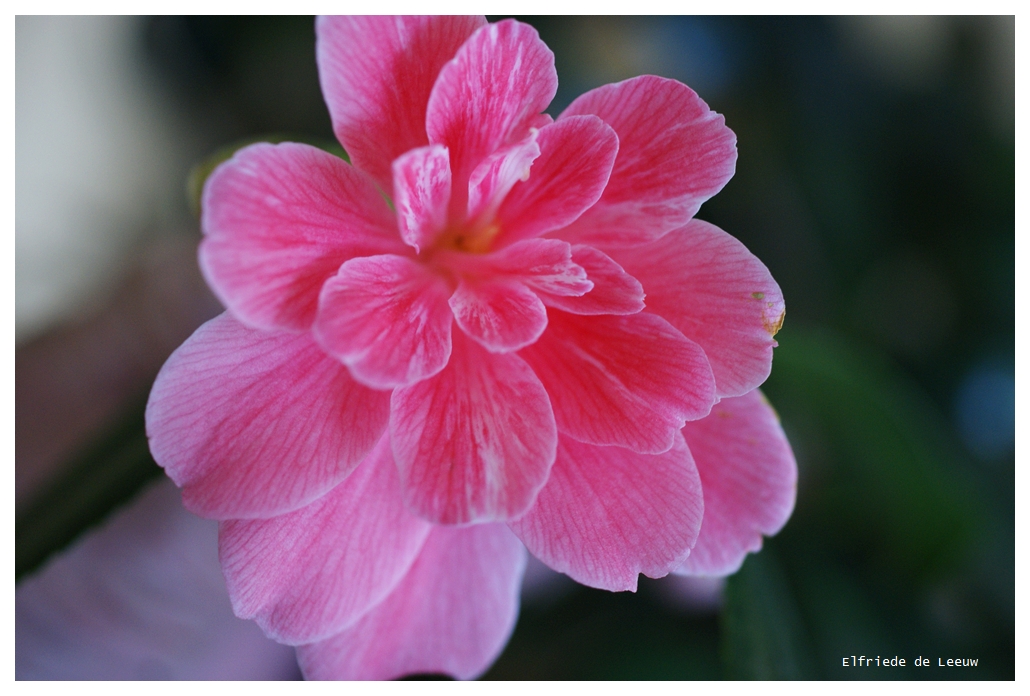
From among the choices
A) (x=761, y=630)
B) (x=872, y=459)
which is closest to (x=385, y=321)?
(x=761, y=630)

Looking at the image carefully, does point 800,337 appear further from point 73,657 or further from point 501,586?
point 73,657

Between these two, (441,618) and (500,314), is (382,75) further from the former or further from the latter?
(441,618)

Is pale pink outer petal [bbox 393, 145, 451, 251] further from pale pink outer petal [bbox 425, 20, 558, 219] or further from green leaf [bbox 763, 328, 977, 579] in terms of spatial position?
green leaf [bbox 763, 328, 977, 579]

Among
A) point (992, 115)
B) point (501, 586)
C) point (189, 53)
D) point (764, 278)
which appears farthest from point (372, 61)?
point (992, 115)

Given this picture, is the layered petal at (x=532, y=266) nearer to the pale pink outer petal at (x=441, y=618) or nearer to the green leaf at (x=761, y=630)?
the pale pink outer petal at (x=441, y=618)

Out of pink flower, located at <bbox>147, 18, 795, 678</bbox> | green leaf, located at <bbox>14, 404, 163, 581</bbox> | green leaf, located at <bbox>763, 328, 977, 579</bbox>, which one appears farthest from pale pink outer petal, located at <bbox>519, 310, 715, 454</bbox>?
green leaf, located at <bbox>763, 328, 977, 579</bbox>
